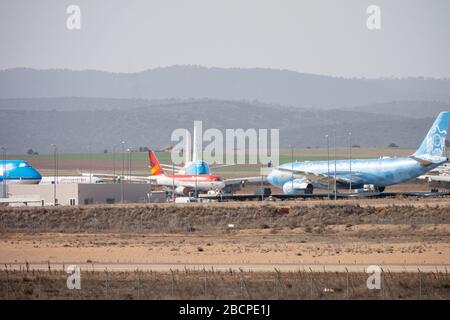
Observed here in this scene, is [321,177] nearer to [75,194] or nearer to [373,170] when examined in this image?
[373,170]

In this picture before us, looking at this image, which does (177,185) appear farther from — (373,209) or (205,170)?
(373,209)

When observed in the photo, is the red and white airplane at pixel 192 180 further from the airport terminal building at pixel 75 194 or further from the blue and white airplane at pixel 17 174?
the blue and white airplane at pixel 17 174

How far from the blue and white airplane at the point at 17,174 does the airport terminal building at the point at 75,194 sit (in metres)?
2.92

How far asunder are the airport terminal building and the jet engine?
53.7ft

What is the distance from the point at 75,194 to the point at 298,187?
26.8m

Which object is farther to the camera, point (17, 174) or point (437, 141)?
point (17, 174)

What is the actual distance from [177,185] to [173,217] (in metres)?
41.8

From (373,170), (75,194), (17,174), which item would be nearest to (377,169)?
(373,170)

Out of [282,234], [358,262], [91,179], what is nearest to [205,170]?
[91,179]

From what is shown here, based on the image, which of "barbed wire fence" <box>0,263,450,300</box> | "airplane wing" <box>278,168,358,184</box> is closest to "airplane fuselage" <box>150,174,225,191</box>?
"airplane wing" <box>278,168,358,184</box>

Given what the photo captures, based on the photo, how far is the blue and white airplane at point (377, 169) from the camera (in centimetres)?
11069

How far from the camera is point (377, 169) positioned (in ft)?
371

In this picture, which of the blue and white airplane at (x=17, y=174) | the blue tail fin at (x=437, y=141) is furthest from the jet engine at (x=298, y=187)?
the blue and white airplane at (x=17, y=174)
